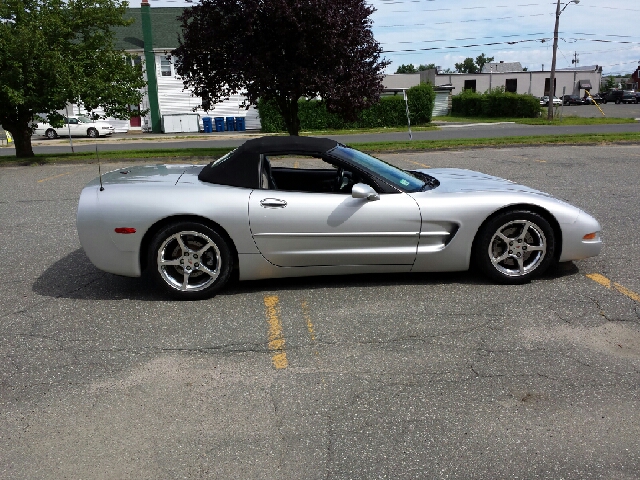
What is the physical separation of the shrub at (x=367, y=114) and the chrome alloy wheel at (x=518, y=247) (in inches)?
1274

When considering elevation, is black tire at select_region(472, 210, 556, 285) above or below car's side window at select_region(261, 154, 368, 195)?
below

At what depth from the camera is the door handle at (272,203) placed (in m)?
4.89

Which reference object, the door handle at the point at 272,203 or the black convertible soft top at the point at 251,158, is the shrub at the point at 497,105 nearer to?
the black convertible soft top at the point at 251,158

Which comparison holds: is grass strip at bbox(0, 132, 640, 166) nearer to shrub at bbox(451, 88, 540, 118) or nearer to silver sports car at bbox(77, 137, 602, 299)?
silver sports car at bbox(77, 137, 602, 299)

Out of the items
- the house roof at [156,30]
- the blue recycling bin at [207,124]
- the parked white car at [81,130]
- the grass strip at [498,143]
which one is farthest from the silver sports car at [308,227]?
the house roof at [156,30]

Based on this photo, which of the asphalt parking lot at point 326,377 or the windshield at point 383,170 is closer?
the asphalt parking lot at point 326,377

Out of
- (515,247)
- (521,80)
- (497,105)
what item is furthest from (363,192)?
(521,80)

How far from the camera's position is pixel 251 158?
5.13 metres

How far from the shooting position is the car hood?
205 inches

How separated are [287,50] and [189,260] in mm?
12390

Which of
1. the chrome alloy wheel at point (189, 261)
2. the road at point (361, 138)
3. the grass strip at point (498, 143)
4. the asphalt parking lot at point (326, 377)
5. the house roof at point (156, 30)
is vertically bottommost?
the road at point (361, 138)

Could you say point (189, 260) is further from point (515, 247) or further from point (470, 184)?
point (515, 247)

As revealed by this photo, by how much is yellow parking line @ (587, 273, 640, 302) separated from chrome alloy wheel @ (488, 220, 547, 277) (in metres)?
0.59

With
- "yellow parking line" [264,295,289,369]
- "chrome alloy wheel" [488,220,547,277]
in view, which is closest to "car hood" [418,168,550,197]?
"chrome alloy wheel" [488,220,547,277]
